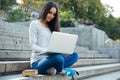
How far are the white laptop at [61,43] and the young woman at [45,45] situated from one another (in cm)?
9

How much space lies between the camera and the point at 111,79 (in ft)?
21.8

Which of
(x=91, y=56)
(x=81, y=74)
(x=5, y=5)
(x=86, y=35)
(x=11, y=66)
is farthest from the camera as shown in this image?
(x=5, y=5)

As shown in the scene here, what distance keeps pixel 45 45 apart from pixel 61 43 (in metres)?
0.36

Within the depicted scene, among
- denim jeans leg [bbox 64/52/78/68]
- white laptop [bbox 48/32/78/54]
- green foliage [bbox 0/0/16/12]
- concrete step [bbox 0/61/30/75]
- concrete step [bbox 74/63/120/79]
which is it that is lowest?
concrete step [bbox 74/63/120/79]

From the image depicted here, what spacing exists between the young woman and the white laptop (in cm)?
9

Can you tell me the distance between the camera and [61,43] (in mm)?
4445

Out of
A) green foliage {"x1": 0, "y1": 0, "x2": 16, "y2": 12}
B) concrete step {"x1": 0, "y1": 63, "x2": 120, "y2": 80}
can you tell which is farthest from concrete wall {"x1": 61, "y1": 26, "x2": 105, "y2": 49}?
green foliage {"x1": 0, "y1": 0, "x2": 16, "y2": 12}

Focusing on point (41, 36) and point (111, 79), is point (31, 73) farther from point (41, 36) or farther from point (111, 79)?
point (111, 79)

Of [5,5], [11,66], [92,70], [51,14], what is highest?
[5,5]

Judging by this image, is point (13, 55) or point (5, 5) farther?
point (5, 5)

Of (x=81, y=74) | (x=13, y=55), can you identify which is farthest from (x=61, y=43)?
(x=81, y=74)

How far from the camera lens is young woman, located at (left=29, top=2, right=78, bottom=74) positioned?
177 inches

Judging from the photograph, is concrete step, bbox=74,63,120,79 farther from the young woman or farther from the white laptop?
the white laptop

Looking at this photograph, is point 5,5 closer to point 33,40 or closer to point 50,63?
point 33,40
